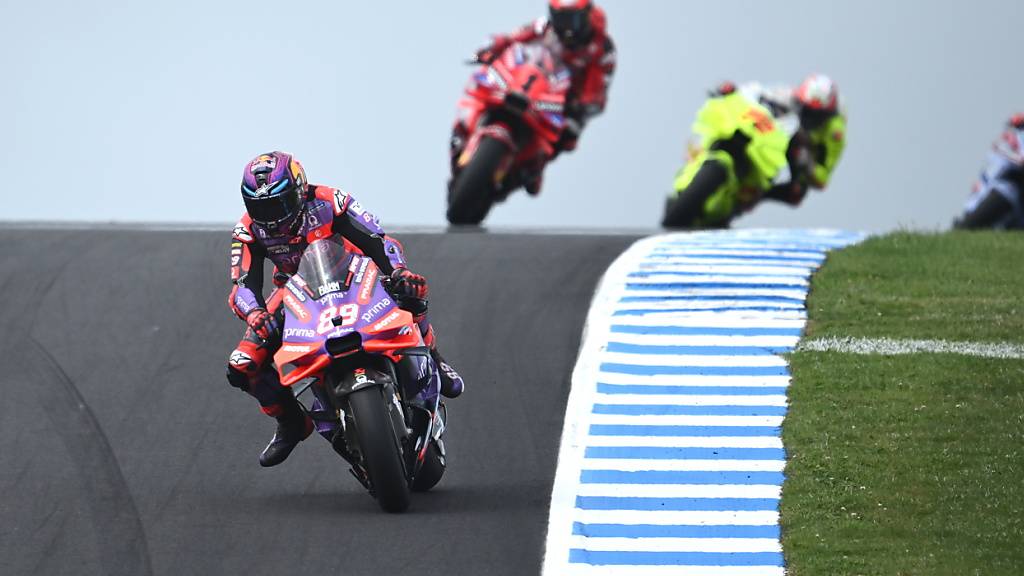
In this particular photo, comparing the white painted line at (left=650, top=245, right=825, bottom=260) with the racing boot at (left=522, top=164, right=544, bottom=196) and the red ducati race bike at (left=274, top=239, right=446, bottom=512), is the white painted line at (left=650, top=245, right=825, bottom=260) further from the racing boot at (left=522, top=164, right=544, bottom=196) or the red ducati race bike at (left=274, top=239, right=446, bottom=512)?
the red ducati race bike at (left=274, top=239, right=446, bottom=512)

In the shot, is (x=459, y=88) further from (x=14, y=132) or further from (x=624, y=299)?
(x=624, y=299)

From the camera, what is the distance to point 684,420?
1101cm

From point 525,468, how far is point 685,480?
981mm

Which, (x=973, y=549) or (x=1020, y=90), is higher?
(x=973, y=549)

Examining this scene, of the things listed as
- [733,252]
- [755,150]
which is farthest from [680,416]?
[755,150]

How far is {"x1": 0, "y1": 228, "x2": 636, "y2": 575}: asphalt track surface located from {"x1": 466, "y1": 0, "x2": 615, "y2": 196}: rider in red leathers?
3063 millimetres

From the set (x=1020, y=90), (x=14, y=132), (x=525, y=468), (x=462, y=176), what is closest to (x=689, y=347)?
(x=525, y=468)

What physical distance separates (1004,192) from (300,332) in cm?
1326

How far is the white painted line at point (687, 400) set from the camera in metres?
11.3

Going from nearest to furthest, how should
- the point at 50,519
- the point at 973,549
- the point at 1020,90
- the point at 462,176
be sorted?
the point at 973,549 → the point at 50,519 → the point at 462,176 → the point at 1020,90

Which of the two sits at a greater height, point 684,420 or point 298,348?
point 298,348

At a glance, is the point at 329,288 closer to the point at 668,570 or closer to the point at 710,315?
the point at 668,570

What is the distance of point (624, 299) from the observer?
13.5 metres

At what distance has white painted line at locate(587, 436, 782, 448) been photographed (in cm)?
1060
